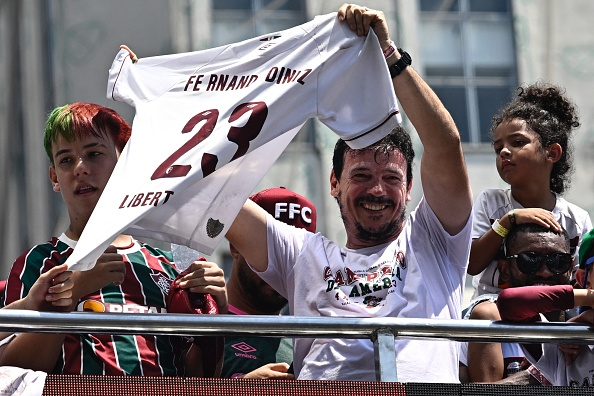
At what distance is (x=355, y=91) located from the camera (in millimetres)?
4344

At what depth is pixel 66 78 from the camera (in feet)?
34.4

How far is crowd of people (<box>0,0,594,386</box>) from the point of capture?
4.07 m

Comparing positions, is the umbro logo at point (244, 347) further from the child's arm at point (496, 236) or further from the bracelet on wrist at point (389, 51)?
the bracelet on wrist at point (389, 51)

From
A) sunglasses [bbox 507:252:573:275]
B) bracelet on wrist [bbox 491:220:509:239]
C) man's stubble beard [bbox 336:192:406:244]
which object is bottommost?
sunglasses [bbox 507:252:573:275]

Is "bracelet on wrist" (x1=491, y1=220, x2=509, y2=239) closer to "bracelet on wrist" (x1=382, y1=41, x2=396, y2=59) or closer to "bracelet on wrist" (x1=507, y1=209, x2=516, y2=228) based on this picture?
"bracelet on wrist" (x1=507, y1=209, x2=516, y2=228)

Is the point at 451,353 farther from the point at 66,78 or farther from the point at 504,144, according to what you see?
the point at 66,78

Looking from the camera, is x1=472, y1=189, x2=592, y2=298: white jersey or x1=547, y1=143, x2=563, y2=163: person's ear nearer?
x1=472, y1=189, x2=592, y2=298: white jersey

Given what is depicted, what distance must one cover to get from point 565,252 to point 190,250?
140 centimetres

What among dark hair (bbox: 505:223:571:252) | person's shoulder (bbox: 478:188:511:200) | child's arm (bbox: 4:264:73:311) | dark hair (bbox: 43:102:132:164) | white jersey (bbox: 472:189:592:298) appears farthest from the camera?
person's shoulder (bbox: 478:188:511:200)

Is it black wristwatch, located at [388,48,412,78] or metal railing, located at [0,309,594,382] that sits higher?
black wristwatch, located at [388,48,412,78]

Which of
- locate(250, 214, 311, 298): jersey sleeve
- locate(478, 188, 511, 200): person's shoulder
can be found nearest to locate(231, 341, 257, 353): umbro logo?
locate(250, 214, 311, 298): jersey sleeve

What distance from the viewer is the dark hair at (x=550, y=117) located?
545cm

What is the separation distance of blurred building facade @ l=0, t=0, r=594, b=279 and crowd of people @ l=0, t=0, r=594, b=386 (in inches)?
220

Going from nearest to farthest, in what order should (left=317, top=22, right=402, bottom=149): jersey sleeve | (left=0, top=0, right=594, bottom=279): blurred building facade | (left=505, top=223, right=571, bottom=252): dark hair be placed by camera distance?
(left=317, top=22, right=402, bottom=149): jersey sleeve, (left=505, top=223, right=571, bottom=252): dark hair, (left=0, top=0, right=594, bottom=279): blurred building facade
